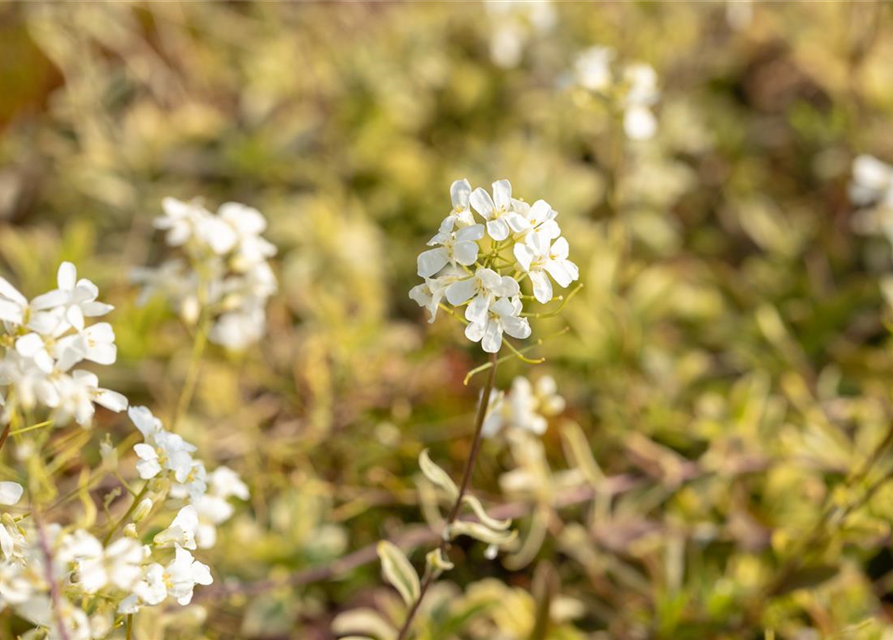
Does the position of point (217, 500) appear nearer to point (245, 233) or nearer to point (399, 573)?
point (399, 573)

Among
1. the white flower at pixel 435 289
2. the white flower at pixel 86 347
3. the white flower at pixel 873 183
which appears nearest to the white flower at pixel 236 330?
the white flower at pixel 86 347

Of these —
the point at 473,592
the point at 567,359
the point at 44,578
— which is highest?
the point at 567,359

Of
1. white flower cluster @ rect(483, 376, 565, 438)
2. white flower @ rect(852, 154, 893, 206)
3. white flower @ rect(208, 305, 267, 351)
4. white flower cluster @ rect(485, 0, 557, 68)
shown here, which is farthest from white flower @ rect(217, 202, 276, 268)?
white flower @ rect(852, 154, 893, 206)

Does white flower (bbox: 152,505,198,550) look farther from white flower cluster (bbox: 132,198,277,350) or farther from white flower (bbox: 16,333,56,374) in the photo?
white flower cluster (bbox: 132,198,277,350)

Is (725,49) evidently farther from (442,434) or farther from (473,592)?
(473,592)

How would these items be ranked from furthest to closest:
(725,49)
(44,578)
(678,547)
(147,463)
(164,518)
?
(725,49) → (678,547) → (164,518) → (147,463) → (44,578)

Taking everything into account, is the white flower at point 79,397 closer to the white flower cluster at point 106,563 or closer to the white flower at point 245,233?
the white flower cluster at point 106,563

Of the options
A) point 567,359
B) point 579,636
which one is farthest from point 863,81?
point 579,636
